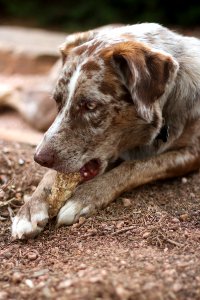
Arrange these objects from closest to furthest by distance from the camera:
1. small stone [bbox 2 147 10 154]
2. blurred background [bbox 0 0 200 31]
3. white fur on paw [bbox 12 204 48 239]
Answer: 1. white fur on paw [bbox 12 204 48 239]
2. small stone [bbox 2 147 10 154]
3. blurred background [bbox 0 0 200 31]

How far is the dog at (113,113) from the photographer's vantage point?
3510 mm

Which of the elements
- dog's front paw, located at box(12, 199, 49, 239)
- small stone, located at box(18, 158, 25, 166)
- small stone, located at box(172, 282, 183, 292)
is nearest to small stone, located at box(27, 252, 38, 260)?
dog's front paw, located at box(12, 199, 49, 239)

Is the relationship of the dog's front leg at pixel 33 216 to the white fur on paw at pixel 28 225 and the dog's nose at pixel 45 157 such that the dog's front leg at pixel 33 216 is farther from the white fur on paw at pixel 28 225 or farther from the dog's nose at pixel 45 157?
the dog's nose at pixel 45 157

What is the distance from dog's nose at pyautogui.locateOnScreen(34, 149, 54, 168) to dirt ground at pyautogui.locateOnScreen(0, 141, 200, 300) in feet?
1.30

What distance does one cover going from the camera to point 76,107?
139 inches

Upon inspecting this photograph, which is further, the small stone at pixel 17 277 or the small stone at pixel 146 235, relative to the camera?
the small stone at pixel 146 235

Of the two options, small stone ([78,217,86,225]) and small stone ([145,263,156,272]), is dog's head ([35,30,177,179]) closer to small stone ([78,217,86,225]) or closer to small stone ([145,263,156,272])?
small stone ([78,217,86,225])

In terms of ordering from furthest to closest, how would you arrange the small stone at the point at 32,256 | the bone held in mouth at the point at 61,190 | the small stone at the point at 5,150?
the small stone at the point at 5,150 → the bone held in mouth at the point at 61,190 → the small stone at the point at 32,256

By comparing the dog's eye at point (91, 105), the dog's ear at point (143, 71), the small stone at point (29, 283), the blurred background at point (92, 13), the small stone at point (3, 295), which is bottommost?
the blurred background at point (92, 13)

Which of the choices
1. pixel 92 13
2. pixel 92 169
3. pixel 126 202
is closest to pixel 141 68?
pixel 92 169

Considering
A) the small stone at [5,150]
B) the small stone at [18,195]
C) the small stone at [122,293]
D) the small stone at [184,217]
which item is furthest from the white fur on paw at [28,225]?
the small stone at [5,150]

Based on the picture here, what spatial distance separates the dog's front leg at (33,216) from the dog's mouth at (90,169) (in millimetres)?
214

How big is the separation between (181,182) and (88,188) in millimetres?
750

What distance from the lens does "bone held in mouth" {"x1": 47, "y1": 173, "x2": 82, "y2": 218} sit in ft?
12.0
